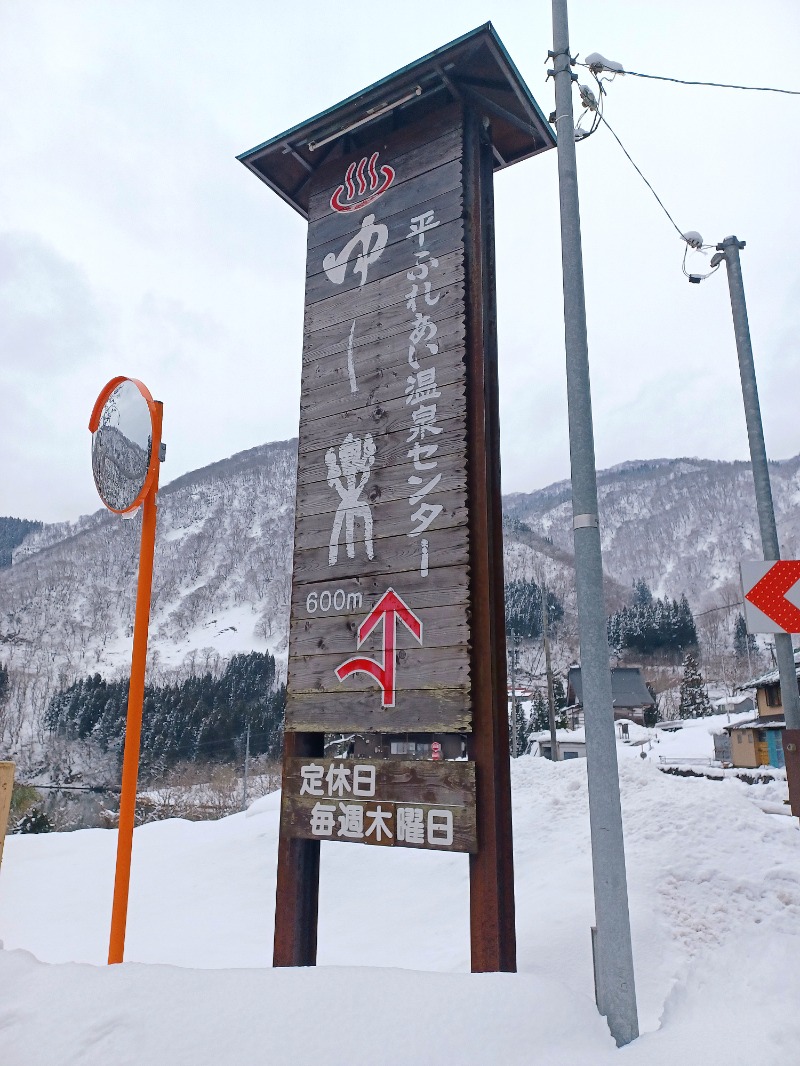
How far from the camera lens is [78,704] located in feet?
236

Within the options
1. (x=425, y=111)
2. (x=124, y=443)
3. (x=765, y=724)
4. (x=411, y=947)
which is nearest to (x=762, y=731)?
(x=765, y=724)

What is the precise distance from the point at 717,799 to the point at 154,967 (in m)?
8.17

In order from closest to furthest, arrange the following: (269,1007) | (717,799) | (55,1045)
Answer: (55,1045) < (269,1007) < (717,799)

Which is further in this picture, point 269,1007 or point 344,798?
point 344,798

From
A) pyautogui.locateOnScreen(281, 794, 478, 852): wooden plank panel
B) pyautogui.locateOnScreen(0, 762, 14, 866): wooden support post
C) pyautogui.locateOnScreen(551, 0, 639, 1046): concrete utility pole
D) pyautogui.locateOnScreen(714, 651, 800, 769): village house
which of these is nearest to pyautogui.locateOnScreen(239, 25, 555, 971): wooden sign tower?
pyautogui.locateOnScreen(281, 794, 478, 852): wooden plank panel

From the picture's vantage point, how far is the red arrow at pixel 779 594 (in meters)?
6.12

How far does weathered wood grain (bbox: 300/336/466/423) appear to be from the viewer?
5.95m

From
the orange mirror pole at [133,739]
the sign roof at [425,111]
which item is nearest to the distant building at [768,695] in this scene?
the sign roof at [425,111]

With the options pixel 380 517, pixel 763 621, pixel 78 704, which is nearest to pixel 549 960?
pixel 763 621

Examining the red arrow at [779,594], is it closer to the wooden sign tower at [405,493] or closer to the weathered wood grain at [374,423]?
the wooden sign tower at [405,493]

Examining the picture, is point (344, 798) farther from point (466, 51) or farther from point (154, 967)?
point (466, 51)

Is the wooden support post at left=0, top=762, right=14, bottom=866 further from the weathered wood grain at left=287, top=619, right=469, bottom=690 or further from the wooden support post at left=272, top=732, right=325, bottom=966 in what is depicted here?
the weathered wood grain at left=287, top=619, right=469, bottom=690

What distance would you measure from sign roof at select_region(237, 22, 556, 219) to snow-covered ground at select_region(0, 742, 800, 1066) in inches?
270

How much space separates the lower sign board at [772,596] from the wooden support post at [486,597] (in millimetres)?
2286
